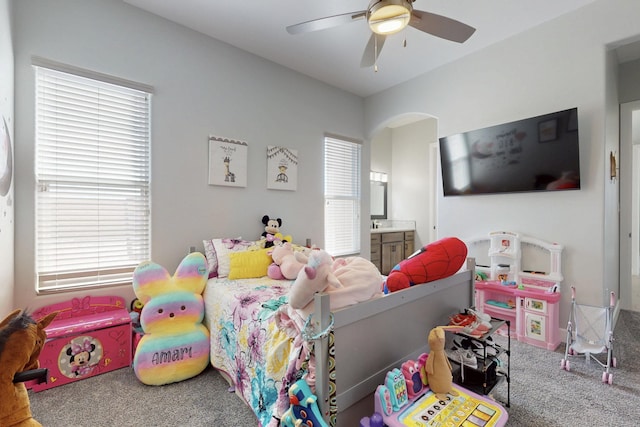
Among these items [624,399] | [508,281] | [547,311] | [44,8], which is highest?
[44,8]

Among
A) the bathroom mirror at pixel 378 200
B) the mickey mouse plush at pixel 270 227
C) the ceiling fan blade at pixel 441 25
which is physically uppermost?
the ceiling fan blade at pixel 441 25

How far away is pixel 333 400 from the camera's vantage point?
1103 millimetres

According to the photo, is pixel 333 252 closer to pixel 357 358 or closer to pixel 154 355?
pixel 154 355

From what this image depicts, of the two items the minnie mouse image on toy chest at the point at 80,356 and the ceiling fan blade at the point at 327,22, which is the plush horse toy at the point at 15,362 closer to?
the minnie mouse image on toy chest at the point at 80,356

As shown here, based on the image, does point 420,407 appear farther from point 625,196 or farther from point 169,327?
point 625,196

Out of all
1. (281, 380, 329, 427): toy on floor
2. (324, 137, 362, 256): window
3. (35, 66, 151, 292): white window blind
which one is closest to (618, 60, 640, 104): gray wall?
(324, 137, 362, 256): window

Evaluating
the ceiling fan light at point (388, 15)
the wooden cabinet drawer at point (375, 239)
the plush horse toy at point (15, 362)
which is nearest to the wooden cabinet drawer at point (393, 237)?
the wooden cabinet drawer at point (375, 239)

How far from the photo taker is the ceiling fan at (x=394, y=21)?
1580 millimetres

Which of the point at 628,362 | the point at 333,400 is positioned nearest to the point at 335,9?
the point at 333,400

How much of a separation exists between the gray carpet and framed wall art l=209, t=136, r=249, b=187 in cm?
173

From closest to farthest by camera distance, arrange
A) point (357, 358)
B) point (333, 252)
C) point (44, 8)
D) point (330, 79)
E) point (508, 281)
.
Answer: point (357, 358) → point (44, 8) → point (508, 281) → point (330, 79) → point (333, 252)

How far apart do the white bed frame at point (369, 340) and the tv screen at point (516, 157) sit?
1.77m

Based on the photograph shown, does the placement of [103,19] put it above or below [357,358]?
above

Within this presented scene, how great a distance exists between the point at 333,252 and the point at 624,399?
9.30 feet
